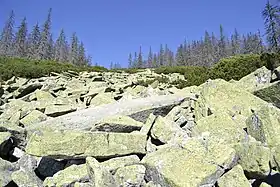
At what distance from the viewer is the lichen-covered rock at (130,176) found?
4.23 metres

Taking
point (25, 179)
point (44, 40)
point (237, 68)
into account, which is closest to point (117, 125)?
point (25, 179)

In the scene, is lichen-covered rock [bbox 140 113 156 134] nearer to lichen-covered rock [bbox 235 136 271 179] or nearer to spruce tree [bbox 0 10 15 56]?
lichen-covered rock [bbox 235 136 271 179]

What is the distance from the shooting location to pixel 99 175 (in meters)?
4.12

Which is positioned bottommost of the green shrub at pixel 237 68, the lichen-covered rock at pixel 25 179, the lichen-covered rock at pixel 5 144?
the lichen-covered rock at pixel 25 179

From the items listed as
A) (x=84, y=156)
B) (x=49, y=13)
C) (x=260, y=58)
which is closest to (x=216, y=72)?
(x=260, y=58)

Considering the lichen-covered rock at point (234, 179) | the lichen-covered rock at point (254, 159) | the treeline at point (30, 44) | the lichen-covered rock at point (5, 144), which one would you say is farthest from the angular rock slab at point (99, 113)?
the treeline at point (30, 44)

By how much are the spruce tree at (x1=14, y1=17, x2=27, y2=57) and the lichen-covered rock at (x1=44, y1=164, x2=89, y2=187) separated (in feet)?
303

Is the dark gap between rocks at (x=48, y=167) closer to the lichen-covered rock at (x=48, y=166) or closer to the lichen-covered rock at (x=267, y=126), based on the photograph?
the lichen-covered rock at (x=48, y=166)

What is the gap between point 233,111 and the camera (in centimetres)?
630

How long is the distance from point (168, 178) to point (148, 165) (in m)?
0.46

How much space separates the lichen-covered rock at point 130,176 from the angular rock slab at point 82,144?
583 millimetres

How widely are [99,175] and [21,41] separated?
9553 cm

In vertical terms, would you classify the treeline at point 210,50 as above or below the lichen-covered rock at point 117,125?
above

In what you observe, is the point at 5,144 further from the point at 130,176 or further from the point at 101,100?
the point at 101,100
